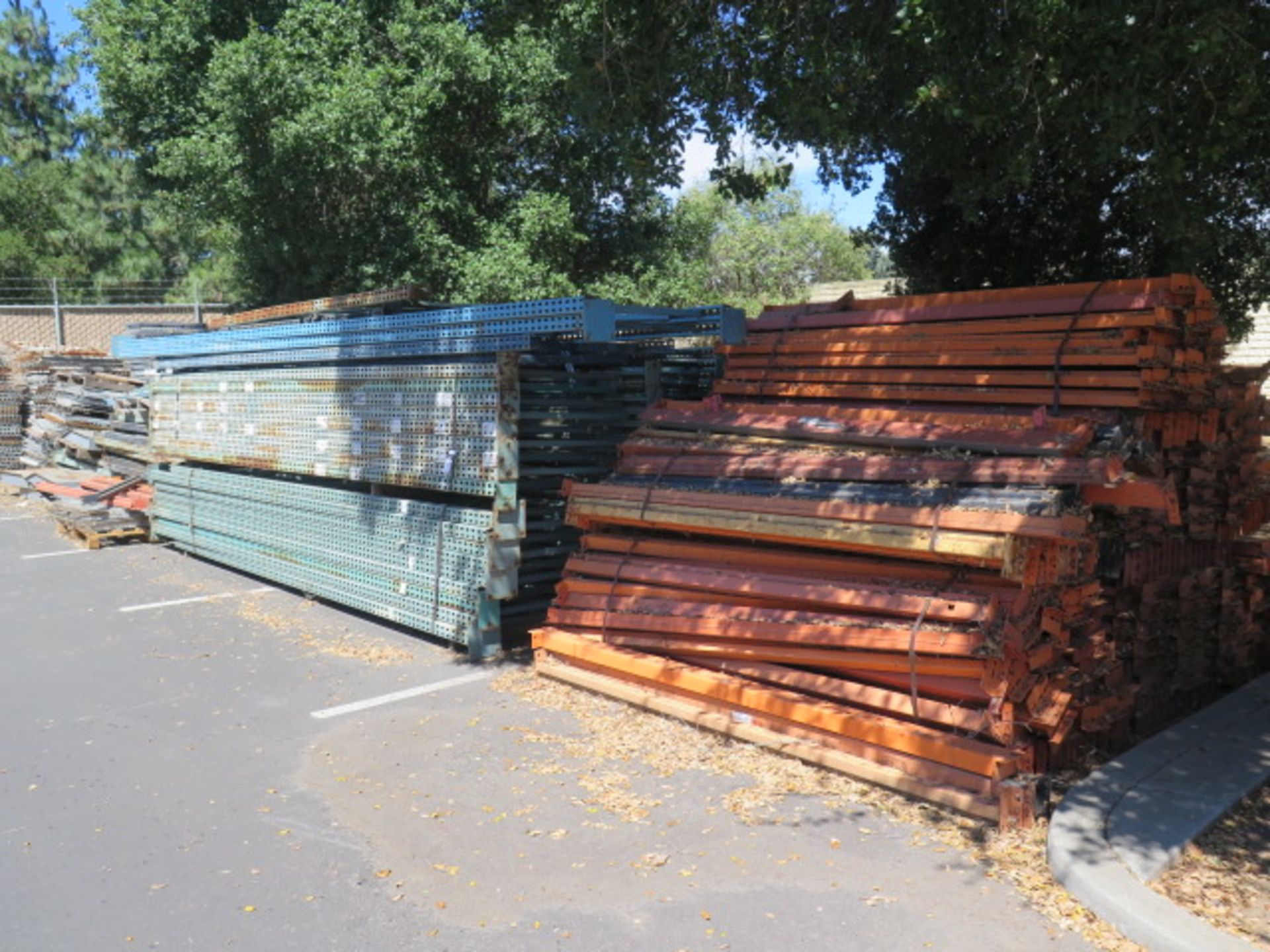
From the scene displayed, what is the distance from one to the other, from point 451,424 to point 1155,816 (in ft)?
17.0

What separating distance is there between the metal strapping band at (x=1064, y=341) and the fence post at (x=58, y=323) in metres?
26.5

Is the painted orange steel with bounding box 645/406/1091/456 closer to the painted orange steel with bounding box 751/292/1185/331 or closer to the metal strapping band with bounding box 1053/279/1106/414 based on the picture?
the metal strapping band with bounding box 1053/279/1106/414

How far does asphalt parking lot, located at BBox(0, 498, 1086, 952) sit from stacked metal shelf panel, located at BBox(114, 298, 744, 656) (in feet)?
3.38

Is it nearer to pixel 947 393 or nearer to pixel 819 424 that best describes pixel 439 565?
→ pixel 819 424

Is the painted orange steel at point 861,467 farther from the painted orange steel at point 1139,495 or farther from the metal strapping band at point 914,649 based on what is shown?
the metal strapping band at point 914,649

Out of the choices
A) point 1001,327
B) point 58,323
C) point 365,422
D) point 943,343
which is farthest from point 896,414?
point 58,323

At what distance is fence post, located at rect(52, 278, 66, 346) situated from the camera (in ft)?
83.4

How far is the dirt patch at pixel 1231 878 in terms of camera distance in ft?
12.1

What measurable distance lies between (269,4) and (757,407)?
12.5 metres

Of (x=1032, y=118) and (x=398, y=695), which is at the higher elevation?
(x=1032, y=118)

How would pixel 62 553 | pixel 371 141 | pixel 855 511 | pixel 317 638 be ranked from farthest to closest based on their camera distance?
pixel 371 141
pixel 62 553
pixel 317 638
pixel 855 511

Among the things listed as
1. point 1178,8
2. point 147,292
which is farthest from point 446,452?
point 147,292

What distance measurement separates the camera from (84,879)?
410cm

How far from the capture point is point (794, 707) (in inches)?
210
